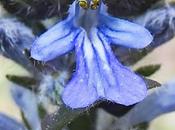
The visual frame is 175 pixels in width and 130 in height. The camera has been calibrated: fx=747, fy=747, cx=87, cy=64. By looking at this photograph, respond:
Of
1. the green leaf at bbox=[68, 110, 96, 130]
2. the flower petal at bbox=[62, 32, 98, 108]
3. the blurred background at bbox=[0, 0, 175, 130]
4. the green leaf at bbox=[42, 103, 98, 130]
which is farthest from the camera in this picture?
the blurred background at bbox=[0, 0, 175, 130]

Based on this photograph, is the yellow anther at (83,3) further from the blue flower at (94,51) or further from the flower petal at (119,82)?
the flower petal at (119,82)

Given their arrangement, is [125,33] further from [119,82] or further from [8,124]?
[8,124]

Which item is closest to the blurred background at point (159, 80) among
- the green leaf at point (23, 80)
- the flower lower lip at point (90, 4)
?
the green leaf at point (23, 80)

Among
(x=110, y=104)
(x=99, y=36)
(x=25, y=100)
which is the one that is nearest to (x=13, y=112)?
(x=25, y=100)

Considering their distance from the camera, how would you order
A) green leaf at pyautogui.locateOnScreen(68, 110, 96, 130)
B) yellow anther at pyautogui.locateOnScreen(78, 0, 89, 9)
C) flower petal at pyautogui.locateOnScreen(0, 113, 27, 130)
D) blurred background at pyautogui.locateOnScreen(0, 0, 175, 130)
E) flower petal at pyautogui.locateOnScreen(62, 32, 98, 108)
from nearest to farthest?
flower petal at pyautogui.locateOnScreen(62, 32, 98, 108) → yellow anther at pyautogui.locateOnScreen(78, 0, 89, 9) → green leaf at pyautogui.locateOnScreen(68, 110, 96, 130) → flower petal at pyautogui.locateOnScreen(0, 113, 27, 130) → blurred background at pyautogui.locateOnScreen(0, 0, 175, 130)

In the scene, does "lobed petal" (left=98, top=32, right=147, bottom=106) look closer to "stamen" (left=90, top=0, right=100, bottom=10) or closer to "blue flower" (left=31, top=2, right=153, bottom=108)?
"blue flower" (left=31, top=2, right=153, bottom=108)

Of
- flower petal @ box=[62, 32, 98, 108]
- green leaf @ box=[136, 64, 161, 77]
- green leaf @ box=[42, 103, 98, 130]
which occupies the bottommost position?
green leaf @ box=[136, 64, 161, 77]

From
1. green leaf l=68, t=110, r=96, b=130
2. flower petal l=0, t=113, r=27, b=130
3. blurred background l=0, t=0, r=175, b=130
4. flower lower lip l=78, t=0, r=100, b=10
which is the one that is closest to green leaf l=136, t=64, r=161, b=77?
green leaf l=68, t=110, r=96, b=130

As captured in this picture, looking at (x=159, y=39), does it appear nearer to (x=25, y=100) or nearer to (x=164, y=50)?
(x=25, y=100)
